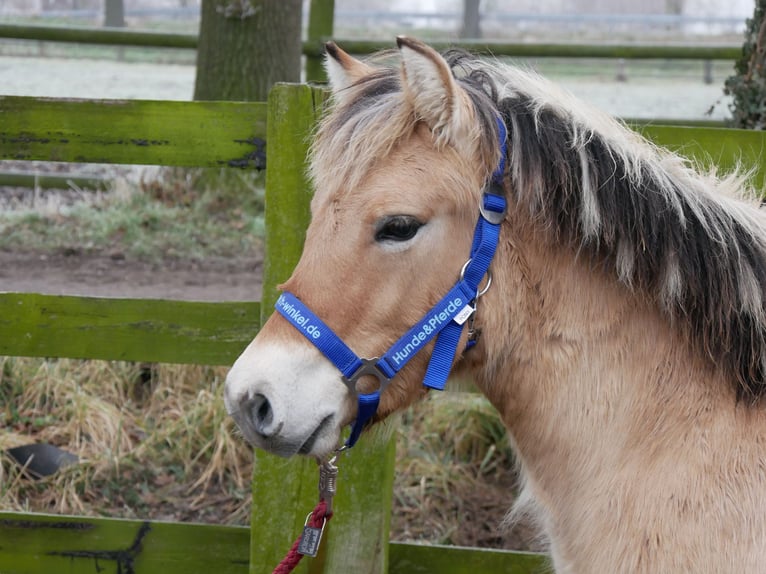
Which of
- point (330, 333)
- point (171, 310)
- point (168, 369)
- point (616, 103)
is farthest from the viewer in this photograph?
point (616, 103)

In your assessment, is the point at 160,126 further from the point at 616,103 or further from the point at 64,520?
the point at 616,103

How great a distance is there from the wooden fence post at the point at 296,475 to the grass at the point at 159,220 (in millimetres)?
3943

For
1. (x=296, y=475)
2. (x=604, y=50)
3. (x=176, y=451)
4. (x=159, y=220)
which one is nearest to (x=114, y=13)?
(x=604, y=50)

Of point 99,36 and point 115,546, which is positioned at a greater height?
point 99,36

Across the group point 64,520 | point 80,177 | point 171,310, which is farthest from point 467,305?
point 80,177

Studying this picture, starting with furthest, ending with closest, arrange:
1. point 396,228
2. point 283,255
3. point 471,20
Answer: point 471,20 → point 283,255 → point 396,228

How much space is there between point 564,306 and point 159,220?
5522 mm

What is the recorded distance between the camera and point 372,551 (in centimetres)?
301

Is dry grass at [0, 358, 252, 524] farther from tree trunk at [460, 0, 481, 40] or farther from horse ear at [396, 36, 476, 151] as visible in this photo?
tree trunk at [460, 0, 481, 40]

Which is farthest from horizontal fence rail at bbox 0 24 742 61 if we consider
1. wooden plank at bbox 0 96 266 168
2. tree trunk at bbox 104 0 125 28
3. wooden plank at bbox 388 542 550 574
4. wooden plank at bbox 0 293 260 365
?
tree trunk at bbox 104 0 125 28

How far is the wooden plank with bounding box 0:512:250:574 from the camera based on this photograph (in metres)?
3.29

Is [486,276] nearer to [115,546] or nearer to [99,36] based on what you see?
[115,546]

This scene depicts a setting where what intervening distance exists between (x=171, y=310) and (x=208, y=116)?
2.56 ft

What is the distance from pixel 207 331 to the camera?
125 inches
